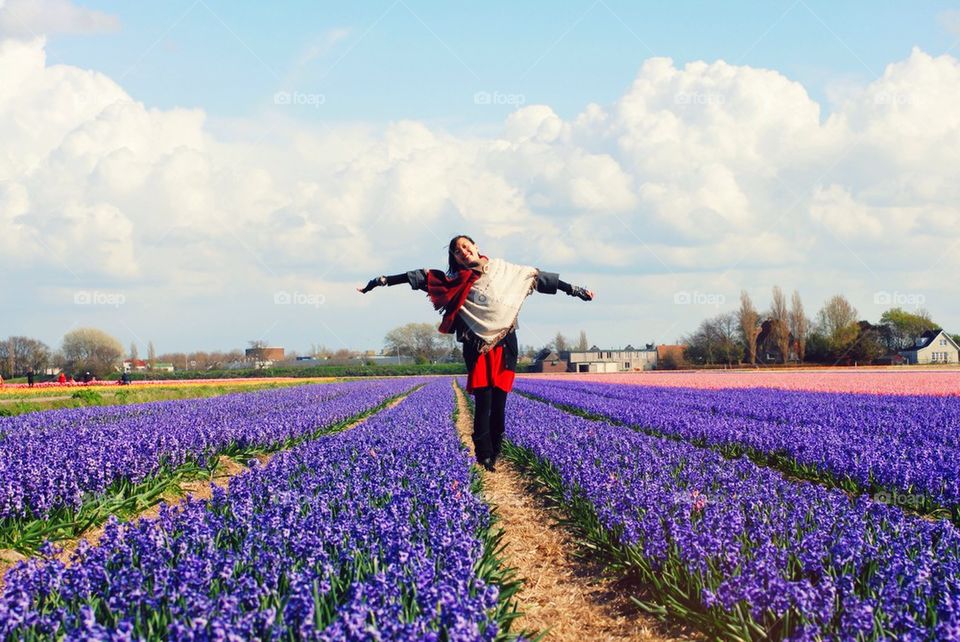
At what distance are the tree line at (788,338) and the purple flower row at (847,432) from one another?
5929cm

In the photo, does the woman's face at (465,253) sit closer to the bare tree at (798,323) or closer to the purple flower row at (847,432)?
the purple flower row at (847,432)

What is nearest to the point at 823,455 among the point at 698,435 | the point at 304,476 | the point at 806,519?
the point at 698,435

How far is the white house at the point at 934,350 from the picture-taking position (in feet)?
287

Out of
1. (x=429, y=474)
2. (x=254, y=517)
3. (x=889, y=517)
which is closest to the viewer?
(x=254, y=517)

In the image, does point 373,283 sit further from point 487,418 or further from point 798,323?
point 798,323

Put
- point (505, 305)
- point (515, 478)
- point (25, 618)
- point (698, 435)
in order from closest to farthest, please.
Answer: point (25, 618)
point (505, 305)
point (515, 478)
point (698, 435)

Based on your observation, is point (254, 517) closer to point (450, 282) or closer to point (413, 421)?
point (450, 282)

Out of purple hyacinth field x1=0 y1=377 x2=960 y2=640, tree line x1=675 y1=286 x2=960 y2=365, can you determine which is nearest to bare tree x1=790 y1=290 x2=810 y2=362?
tree line x1=675 y1=286 x2=960 y2=365

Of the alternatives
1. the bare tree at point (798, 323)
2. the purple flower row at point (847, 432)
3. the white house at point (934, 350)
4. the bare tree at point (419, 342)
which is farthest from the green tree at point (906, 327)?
the purple flower row at point (847, 432)

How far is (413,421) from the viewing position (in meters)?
13.5

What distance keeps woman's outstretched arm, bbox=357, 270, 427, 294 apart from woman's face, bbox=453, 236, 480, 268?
1.20 feet

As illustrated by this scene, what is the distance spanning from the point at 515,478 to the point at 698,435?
414cm

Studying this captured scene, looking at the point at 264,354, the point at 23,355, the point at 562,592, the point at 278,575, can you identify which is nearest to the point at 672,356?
the point at 264,354

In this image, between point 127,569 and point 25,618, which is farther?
point 127,569
